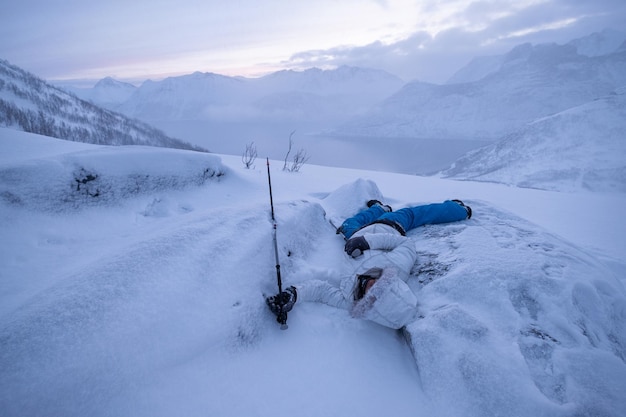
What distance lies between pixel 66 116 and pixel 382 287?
80.9 metres

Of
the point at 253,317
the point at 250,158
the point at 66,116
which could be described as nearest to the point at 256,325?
the point at 253,317

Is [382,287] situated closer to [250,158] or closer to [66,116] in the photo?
[250,158]

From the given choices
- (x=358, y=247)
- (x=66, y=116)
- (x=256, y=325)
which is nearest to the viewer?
(x=256, y=325)

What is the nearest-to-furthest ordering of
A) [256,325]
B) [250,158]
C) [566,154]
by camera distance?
[256,325]
[250,158]
[566,154]

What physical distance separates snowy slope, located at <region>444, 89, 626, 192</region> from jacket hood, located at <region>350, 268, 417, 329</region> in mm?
66700

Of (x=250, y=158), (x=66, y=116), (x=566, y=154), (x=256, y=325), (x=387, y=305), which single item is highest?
(x=66, y=116)

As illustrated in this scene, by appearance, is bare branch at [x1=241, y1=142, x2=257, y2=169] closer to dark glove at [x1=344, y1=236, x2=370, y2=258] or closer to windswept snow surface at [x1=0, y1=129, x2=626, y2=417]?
windswept snow surface at [x1=0, y1=129, x2=626, y2=417]

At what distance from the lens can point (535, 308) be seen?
2783 mm

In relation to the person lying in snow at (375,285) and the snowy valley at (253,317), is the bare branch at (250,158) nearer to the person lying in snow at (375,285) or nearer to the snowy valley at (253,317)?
the snowy valley at (253,317)

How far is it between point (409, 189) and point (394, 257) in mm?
6668

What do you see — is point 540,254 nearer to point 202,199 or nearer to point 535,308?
point 535,308

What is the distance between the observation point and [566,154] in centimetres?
6444

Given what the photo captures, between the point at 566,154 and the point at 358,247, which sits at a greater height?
the point at 358,247

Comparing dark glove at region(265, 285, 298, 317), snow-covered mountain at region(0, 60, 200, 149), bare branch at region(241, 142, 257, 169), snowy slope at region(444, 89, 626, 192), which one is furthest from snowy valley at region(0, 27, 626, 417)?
snowy slope at region(444, 89, 626, 192)
